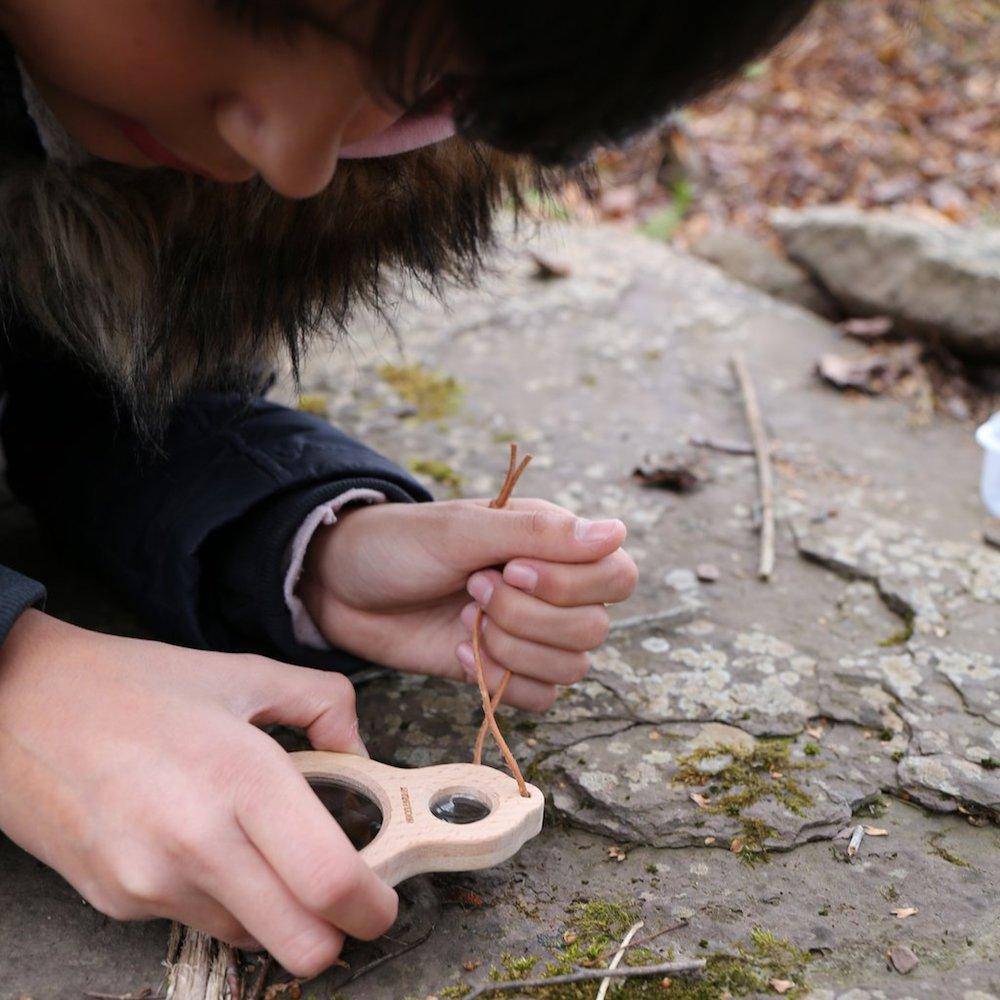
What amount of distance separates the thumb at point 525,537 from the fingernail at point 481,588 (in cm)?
1

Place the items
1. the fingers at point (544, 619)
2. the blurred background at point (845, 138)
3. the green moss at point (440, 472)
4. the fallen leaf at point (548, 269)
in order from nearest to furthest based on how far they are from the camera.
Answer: the fingers at point (544, 619), the green moss at point (440, 472), the fallen leaf at point (548, 269), the blurred background at point (845, 138)

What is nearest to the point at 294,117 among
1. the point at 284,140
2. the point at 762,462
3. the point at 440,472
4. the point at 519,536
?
the point at 284,140

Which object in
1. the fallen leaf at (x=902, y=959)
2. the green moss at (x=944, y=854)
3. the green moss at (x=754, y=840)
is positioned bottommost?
the green moss at (x=944, y=854)

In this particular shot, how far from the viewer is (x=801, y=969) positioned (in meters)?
0.90

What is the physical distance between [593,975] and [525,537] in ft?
1.36

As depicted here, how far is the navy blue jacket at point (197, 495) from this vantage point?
1207 millimetres

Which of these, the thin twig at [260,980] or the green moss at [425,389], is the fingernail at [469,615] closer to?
the thin twig at [260,980]

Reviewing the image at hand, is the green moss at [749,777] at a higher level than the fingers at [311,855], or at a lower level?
lower

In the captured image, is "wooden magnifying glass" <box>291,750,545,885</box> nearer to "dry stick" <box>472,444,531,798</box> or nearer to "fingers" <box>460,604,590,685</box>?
"dry stick" <box>472,444,531,798</box>

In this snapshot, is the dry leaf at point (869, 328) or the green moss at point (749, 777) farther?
the dry leaf at point (869, 328)

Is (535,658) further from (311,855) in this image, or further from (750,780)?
(311,855)

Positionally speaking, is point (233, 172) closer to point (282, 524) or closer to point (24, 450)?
point (282, 524)

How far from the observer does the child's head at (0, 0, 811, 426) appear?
0.72 m

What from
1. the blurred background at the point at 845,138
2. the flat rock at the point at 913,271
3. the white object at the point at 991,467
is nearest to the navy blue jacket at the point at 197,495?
the white object at the point at 991,467
